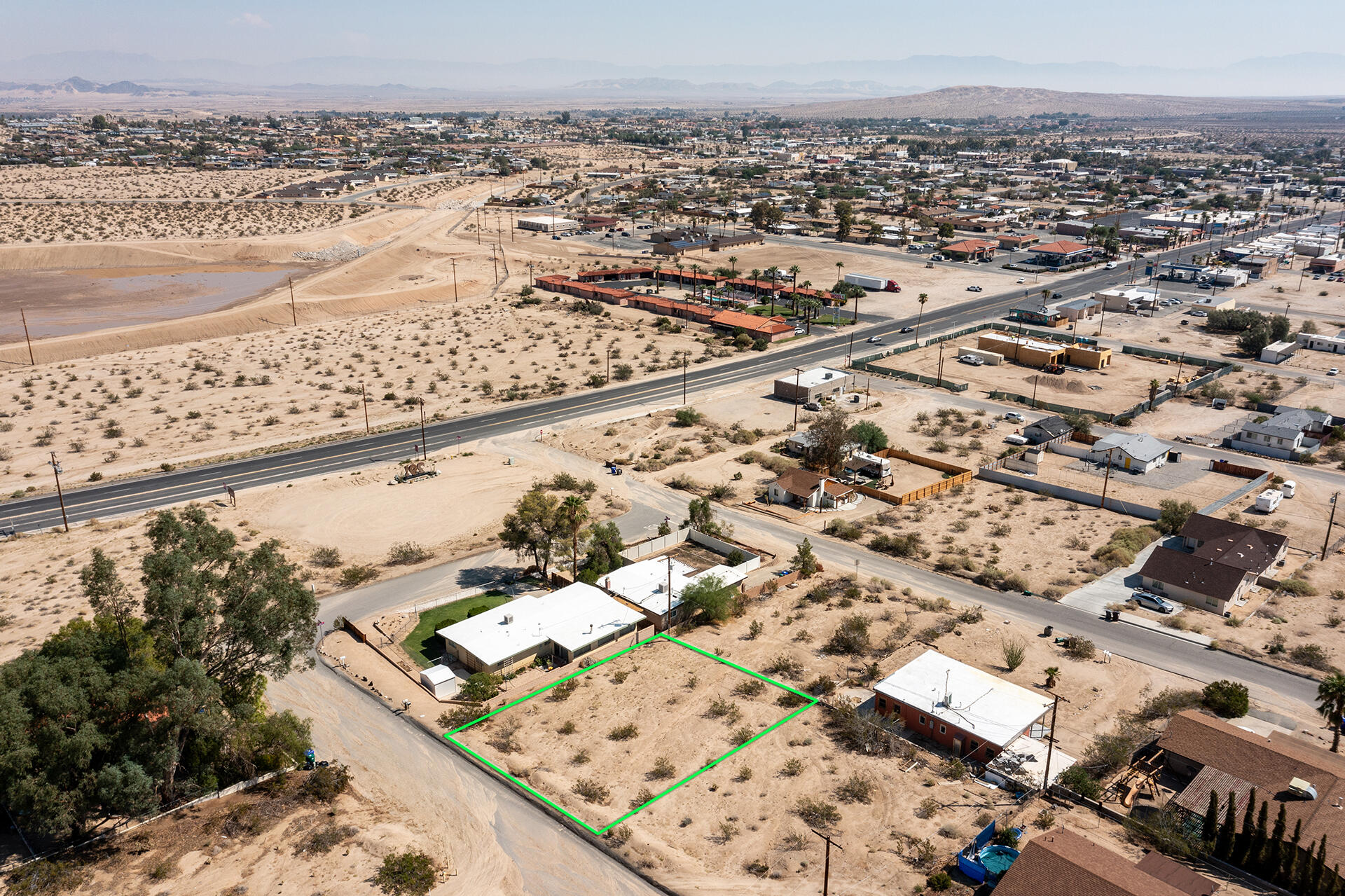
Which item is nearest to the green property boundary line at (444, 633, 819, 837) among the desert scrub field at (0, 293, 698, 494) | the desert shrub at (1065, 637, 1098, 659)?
the desert shrub at (1065, 637, 1098, 659)

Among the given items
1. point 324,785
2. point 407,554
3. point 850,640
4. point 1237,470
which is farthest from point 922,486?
point 324,785

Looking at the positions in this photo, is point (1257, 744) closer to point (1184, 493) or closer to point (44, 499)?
point (1184, 493)

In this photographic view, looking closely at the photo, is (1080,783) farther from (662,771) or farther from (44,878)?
(44,878)

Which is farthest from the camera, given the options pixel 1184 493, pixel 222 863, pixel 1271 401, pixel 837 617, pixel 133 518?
pixel 1271 401

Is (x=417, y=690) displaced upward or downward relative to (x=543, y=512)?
downward

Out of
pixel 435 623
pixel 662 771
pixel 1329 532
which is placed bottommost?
pixel 435 623

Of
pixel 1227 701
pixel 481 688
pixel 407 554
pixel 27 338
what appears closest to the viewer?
pixel 1227 701

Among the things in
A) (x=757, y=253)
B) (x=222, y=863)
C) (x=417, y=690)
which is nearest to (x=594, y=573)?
(x=417, y=690)
